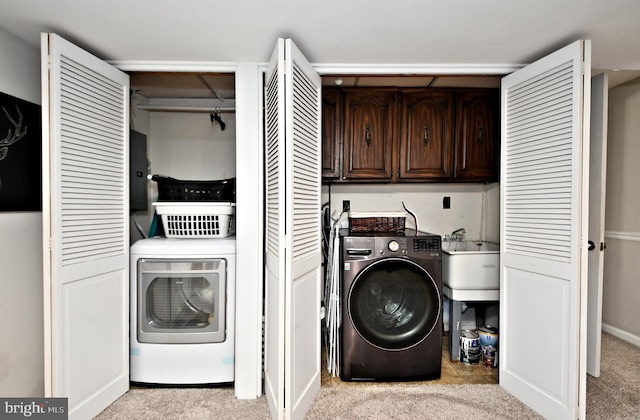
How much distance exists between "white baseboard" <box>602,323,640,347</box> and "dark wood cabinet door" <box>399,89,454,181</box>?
212 cm

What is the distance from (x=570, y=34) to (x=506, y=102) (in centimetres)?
51

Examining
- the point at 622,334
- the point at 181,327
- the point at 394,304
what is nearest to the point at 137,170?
the point at 181,327

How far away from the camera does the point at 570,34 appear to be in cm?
189

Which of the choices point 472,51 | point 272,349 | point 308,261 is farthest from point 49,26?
point 472,51

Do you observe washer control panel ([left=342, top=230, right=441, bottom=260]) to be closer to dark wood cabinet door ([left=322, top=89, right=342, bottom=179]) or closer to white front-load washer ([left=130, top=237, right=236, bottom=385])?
dark wood cabinet door ([left=322, top=89, right=342, bottom=179])

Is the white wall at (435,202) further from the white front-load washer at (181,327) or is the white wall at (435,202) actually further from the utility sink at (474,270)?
the white front-load washer at (181,327)

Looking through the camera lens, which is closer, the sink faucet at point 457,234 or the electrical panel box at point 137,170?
the electrical panel box at point 137,170

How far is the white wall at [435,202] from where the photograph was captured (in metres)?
3.21

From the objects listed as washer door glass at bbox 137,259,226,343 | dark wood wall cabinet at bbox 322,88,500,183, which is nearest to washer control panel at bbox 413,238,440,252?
dark wood wall cabinet at bbox 322,88,500,183

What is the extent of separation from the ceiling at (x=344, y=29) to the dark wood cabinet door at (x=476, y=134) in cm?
55

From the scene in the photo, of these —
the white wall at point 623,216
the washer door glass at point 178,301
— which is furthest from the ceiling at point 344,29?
the washer door glass at point 178,301

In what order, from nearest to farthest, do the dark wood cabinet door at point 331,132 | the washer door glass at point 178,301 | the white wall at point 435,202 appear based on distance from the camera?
the washer door glass at point 178,301 < the dark wood cabinet door at point 331,132 < the white wall at point 435,202

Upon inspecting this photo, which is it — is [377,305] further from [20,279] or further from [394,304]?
[20,279]

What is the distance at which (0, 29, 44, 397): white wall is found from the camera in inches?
70.7
